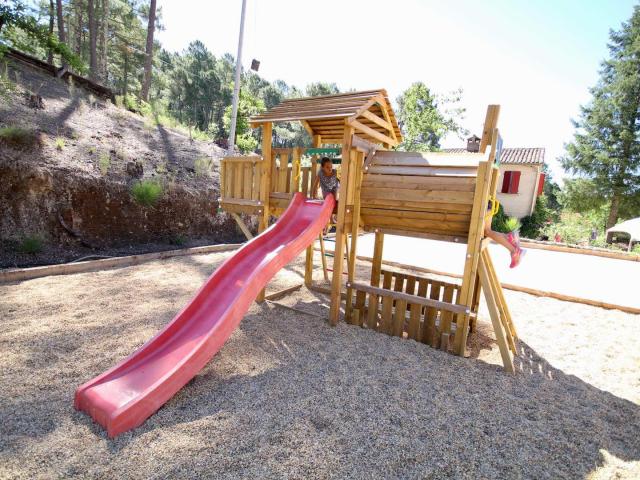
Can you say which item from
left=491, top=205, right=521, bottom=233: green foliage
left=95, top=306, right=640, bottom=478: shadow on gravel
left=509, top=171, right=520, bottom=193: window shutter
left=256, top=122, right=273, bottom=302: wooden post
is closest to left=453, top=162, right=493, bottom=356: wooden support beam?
left=95, top=306, right=640, bottom=478: shadow on gravel

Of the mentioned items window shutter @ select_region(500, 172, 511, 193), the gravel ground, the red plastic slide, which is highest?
window shutter @ select_region(500, 172, 511, 193)

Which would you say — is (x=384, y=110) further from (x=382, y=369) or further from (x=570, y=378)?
(x=570, y=378)

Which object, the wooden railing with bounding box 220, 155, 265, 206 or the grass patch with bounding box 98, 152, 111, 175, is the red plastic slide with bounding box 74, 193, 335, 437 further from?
the grass patch with bounding box 98, 152, 111, 175

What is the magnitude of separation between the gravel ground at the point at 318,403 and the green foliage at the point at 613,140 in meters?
23.4

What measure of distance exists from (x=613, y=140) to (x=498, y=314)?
2657 centimetres

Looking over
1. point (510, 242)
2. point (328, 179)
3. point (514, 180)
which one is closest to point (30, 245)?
point (328, 179)

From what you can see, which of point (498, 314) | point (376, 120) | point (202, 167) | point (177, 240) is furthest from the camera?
point (202, 167)

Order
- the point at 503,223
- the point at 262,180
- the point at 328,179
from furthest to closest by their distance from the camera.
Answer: the point at 503,223 → the point at 262,180 → the point at 328,179

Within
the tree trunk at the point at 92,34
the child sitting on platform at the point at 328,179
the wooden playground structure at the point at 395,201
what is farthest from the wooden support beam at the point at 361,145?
the tree trunk at the point at 92,34

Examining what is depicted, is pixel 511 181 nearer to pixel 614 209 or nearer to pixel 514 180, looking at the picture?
pixel 514 180

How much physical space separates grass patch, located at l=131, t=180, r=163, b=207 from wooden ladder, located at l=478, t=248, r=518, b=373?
25.2 ft

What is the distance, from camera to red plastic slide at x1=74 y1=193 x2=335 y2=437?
2754 mm

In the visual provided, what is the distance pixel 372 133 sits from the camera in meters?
5.34

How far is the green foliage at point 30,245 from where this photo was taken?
21.6ft
